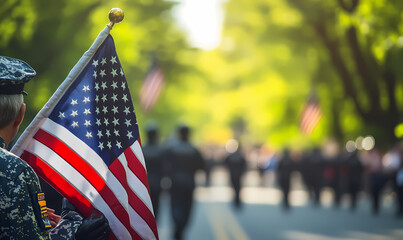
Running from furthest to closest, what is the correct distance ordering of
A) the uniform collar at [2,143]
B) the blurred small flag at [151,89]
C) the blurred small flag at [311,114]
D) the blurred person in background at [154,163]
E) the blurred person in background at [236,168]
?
the blurred small flag at [311,114] < the blurred small flag at [151,89] < the blurred person in background at [236,168] < the blurred person in background at [154,163] < the uniform collar at [2,143]

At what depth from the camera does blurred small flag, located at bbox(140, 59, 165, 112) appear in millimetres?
27297

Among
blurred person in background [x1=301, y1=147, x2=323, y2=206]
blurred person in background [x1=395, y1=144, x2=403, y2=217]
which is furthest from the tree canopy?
blurred person in background [x1=395, y1=144, x2=403, y2=217]

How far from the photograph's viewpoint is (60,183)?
4281mm

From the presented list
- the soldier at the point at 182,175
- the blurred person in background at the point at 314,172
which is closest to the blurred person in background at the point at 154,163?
the soldier at the point at 182,175

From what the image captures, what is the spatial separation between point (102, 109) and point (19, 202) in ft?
4.84

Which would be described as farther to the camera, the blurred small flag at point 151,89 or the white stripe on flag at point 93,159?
the blurred small flag at point 151,89

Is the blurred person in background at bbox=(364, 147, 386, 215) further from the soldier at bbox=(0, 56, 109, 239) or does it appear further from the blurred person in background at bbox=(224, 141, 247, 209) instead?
the soldier at bbox=(0, 56, 109, 239)

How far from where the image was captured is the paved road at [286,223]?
52.0 ft

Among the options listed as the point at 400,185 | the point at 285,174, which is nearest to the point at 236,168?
the point at 285,174

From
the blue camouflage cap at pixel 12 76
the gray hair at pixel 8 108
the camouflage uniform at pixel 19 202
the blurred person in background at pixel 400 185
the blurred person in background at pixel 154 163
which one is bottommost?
the blurred person in background at pixel 400 185

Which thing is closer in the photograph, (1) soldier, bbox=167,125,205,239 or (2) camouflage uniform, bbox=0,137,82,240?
(2) camouflage uniform, bbox=0,137,82,240

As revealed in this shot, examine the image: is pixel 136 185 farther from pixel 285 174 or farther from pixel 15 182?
pixel 285 174

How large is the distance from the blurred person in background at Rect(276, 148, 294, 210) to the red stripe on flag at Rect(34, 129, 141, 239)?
1981cm

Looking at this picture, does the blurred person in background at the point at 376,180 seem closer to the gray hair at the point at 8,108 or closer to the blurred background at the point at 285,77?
the blurred background at the point at 285,77
